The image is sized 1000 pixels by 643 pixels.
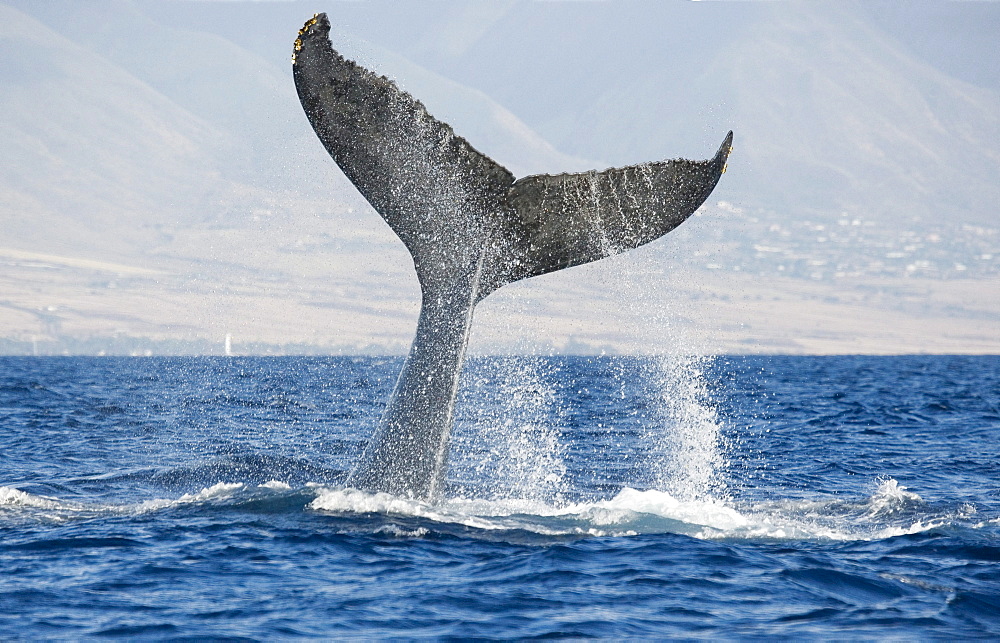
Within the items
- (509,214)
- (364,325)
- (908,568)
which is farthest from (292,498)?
(364,325)

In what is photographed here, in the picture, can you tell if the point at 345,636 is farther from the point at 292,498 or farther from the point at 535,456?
the point at 535,456

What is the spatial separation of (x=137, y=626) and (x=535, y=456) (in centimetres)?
1051

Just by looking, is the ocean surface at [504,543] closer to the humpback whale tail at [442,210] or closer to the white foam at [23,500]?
the white foam at [23,500]

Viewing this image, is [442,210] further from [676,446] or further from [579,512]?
[676,446]

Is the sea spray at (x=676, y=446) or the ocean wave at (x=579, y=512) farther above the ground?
the sea spray at (x=676, y=446)

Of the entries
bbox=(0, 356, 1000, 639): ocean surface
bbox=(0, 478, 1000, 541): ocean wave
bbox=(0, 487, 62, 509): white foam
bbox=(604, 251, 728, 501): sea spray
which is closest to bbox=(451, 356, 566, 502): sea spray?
bbox=(0, 356, 1000, 639): ocean surface

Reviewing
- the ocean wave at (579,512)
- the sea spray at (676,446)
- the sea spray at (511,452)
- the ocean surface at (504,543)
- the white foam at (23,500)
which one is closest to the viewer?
the ocean surface at (504,543)

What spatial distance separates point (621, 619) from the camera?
7.53 metres

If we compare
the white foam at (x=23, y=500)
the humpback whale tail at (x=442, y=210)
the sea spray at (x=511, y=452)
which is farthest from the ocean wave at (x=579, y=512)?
the sea spray at (x=511, y=452)

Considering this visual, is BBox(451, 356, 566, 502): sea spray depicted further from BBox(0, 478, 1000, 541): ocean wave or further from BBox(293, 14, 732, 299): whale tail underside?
BBox(293, 14, 732, 299): whale tail underside

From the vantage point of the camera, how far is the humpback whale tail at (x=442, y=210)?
28.2 feet

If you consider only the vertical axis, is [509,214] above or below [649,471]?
above

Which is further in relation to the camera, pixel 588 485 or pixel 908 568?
pixel 588 485

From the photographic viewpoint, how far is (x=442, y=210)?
31.1ft
